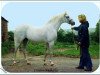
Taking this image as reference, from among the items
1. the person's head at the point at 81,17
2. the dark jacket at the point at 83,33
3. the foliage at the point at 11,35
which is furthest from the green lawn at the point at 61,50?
the person's head at the point at 81,17

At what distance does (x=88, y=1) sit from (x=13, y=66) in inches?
65.9

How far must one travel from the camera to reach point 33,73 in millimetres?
10094

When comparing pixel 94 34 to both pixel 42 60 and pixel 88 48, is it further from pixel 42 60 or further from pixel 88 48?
pixel 42 60

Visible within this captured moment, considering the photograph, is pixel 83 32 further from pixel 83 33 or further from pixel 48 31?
pixel 48 31

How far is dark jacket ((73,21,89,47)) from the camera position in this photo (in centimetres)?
1019

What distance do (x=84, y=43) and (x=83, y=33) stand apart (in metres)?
0.17

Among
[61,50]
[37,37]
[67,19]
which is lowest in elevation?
[61,50]

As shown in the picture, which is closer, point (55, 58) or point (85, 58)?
point (85, 58)

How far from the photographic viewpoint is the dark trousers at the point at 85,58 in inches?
404

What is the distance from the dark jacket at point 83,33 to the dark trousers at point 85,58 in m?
0.09

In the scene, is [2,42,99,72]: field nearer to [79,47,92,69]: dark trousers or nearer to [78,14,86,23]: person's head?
[79,47,92,69]: dark trousers

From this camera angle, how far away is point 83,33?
33.5 feet

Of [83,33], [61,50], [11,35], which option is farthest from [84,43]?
[11,35]

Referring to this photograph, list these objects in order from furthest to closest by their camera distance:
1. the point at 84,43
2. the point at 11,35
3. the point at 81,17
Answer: the point at 11,35, the point at 84,43, the point at 81,17
